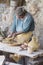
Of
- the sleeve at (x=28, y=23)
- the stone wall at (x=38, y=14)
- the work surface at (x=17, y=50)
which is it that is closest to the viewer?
the work surface at (x=17, y=50)

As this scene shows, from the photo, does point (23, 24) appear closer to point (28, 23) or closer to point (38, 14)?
point (28, 23)

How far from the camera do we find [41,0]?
3898 mm

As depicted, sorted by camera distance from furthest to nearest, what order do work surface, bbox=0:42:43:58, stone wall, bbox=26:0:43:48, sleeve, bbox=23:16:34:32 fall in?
1. stone wall, bbox=26:0:43:48
2. sleeve, bbox=23:16:34:32
3. work surface, bbox=0:42:43:58

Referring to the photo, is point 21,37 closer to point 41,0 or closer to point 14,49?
point 14,49

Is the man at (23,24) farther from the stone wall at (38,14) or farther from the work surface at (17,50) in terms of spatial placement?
the stone wall at (38,14)

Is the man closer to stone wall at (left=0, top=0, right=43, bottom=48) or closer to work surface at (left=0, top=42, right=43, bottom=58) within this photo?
work surface at (left=0, top=42, right=43, bottom=58)

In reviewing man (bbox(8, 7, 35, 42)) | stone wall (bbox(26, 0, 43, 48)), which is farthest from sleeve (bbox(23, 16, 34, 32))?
stone wall (bbox(26, 0, 43, 48))

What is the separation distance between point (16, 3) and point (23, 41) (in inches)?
28.6

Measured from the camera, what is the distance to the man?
11.6 ft

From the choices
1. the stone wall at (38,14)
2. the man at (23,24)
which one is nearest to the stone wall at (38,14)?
the stone wall at (38,14)

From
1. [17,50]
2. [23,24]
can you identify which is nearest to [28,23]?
[23,24]

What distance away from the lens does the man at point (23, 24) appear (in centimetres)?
353

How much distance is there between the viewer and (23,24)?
11.8 ft

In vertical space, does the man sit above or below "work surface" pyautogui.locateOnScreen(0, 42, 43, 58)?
above
